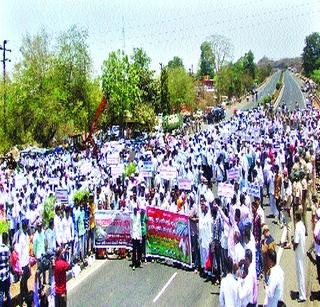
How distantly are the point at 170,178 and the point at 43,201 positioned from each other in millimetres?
4634

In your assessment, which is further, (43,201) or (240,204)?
(43,201)

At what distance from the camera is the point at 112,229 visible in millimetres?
15141

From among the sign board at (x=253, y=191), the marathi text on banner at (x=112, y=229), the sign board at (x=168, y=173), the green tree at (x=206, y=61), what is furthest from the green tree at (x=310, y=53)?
the marathi text on banner at (x=112, y=229)

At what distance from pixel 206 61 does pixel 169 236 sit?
11092 cm

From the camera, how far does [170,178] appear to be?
66.7 ft

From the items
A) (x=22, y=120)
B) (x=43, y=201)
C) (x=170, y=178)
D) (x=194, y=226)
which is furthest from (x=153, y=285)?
(x=22, y=120)

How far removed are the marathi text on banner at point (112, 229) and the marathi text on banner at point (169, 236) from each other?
0.64m

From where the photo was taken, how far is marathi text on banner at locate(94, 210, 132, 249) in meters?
15.0

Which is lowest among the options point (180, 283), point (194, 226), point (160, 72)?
point (180, 283)

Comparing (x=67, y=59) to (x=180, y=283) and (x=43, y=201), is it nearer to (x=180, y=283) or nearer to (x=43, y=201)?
(x=43, y=201)

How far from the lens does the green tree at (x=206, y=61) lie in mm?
114625

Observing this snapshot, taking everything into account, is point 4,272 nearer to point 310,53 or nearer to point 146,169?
point 146,169

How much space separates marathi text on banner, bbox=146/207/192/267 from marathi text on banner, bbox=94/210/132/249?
25.1 inches

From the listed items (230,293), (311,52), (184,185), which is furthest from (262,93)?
(230,293)
